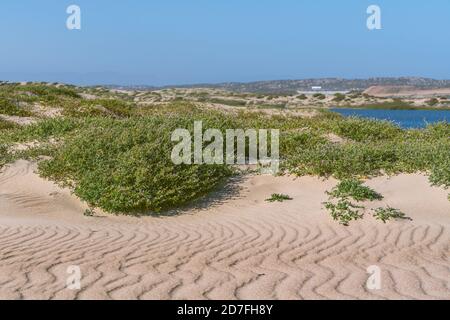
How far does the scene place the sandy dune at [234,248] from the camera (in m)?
4.84

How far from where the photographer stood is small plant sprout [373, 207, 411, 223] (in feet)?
24.9

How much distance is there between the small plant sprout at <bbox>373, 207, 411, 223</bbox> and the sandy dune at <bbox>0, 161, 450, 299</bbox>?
131 mm

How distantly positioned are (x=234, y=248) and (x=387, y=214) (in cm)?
240

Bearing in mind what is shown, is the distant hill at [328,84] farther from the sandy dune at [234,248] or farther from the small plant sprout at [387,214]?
the small plant sprout at [387,214]

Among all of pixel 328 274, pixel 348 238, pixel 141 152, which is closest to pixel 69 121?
pixel 141 152

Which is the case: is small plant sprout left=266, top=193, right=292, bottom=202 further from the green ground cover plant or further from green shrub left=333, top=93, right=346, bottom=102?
green shrub left=333, top=93, right=346, bottom=102

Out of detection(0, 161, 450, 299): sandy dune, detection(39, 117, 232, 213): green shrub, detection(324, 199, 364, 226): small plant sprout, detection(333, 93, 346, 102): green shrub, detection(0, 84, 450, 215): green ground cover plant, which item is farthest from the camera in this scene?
detection(333, 93, 346, 102): green shrub

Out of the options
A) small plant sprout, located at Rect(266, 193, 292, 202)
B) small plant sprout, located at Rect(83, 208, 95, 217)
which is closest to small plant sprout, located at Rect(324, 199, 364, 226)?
small plant sprout, located at Rect(266, 193, 292, 202)

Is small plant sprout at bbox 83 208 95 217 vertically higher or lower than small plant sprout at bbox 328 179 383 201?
lower

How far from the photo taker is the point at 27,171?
32.9 ft

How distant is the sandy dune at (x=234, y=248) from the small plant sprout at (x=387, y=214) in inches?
5.2

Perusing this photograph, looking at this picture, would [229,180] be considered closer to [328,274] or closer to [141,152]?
[141,152]

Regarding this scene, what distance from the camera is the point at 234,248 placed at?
6.36 meters

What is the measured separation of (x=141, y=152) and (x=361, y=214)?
349 centimetres
